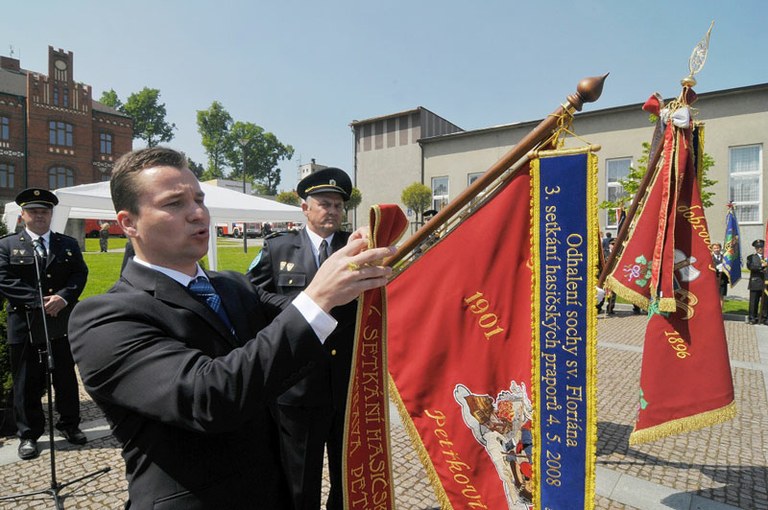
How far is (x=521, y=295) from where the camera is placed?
6.35ft

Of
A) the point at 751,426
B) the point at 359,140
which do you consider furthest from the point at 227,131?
the point at 751,426

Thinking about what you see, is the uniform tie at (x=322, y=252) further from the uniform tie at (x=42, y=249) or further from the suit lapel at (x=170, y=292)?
the uniform tie at (x=42, y=249)

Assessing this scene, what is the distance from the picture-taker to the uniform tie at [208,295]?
4.79ft

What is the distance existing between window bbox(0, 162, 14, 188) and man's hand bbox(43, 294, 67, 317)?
44279mm

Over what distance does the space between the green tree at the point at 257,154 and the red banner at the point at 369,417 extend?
2845 inches

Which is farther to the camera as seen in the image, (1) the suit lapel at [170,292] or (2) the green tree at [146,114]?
(2) the green tree at [146,114]

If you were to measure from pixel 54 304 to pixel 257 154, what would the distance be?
74077 mm

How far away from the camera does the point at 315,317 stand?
1105 mm

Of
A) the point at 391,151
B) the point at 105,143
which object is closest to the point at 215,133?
the point at 105,143

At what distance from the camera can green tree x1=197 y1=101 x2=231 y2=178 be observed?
221ft

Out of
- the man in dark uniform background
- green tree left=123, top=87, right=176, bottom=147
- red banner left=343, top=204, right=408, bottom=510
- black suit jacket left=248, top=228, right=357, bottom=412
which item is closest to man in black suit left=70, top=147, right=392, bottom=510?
red banner left=343, top=204, right=408, bottom=510

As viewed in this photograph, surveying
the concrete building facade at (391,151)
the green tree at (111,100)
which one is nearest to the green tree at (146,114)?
the green tree at (111,100)

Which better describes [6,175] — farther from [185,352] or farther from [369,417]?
[185,352]

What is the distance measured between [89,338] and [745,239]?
25874mm
